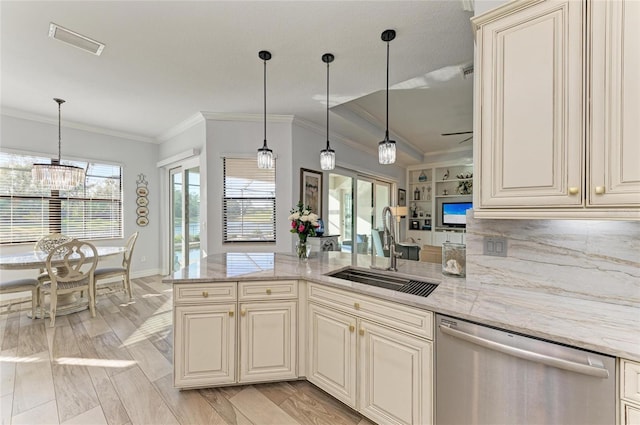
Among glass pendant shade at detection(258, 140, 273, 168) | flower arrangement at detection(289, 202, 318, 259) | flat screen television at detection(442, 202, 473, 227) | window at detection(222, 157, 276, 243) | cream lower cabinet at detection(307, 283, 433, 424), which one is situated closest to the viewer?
cream lower cabinet at detection(307, 283, 433, 424)

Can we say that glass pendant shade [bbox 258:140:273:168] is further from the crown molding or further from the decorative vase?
the crown molding

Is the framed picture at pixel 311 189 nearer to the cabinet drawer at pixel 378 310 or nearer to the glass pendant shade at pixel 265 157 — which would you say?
the glass pendant shade at pixel 265 157

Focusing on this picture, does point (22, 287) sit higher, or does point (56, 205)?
point (56, 205)

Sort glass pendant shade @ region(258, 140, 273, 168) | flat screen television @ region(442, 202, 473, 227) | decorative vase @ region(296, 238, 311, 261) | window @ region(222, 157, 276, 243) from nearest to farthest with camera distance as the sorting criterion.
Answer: decorative vase @ region(296, 238, 311, 261) < glass pendant shade @ region(258, 140, 273, 168) < window @ region(222, 157, 276, 243) < flat screen television @ region(442, 202, 473, 227)

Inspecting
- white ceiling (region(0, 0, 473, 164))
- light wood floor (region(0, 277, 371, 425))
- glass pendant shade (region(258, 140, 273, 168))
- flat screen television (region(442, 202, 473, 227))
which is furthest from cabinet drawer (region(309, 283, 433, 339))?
flat screen television (region(442, 202, 473, 227))

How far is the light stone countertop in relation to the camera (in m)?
1.05

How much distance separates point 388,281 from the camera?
6.54 ft

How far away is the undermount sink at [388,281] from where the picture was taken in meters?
1.71

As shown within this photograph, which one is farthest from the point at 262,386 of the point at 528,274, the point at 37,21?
the point at 37,21

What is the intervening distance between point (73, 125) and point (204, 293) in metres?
4.62

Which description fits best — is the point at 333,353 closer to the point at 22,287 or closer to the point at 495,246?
the point at 495,246

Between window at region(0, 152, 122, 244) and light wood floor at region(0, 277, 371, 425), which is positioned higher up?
window at region(0, 152, 122, 244)


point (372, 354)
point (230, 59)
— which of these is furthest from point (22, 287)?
point (372, 354)

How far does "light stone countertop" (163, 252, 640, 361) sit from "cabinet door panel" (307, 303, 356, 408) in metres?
0.25
